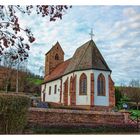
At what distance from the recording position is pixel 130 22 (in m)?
7.43

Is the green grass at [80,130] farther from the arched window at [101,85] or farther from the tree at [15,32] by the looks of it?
the arched window at [101,85]

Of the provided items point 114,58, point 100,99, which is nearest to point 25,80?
point 114,58

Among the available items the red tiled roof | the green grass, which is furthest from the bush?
the red tiled roof

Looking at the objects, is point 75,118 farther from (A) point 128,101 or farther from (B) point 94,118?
(A) point 128,101

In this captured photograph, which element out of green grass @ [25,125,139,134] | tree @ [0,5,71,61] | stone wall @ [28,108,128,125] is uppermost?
tree @ [0,5,71,61]

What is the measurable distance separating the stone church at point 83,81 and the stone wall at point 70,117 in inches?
189

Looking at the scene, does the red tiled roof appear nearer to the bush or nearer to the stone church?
the stone church

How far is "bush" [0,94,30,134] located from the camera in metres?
5.37

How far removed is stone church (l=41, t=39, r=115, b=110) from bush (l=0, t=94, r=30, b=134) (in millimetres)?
7207

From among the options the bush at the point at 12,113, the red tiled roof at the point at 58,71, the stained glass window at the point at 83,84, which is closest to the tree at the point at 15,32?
the bush at the point at 12,113

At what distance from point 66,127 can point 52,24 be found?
8.47 ft

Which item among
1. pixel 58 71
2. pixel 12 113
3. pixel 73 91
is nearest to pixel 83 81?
pixel 73 91

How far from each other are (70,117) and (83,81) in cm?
649

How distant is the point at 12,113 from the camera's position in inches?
214
